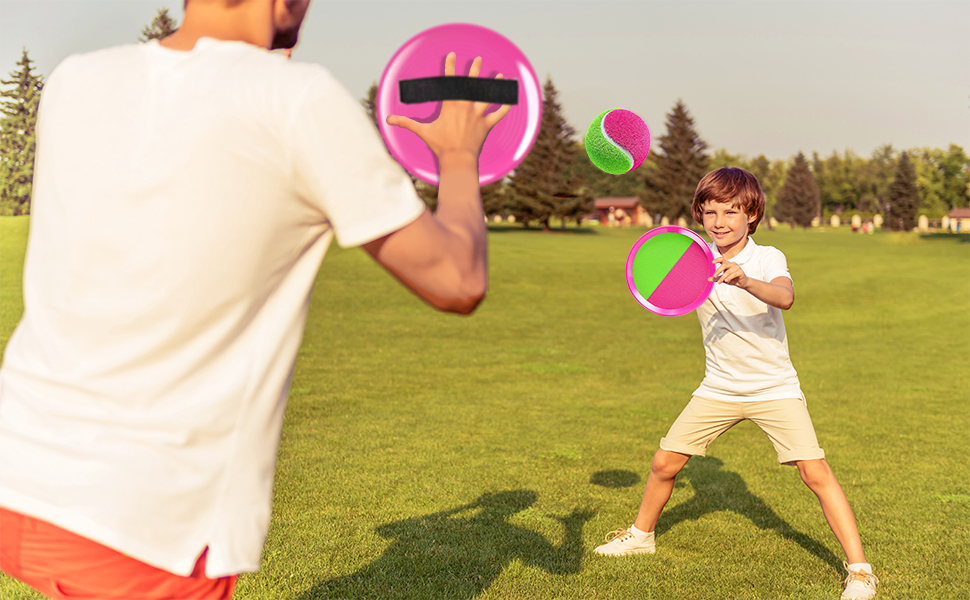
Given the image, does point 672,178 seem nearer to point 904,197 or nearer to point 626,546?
point 904,197

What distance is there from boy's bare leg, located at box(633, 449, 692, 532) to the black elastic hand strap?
3941 millimetres

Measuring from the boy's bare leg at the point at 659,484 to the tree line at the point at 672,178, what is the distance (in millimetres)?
8380

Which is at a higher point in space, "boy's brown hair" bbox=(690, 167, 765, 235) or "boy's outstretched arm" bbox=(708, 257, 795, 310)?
"boy's brown hair" bbox=(690, 167, 765, 235)

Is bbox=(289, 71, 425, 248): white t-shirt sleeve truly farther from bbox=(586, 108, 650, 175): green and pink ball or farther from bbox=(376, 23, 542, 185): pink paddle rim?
bbox=(586, 108, 650, 175): green and pink ball

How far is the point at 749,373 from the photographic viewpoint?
515cm

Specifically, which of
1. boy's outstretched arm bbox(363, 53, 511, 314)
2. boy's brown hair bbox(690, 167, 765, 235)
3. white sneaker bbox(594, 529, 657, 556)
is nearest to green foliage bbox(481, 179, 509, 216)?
white sneaker bbox(594, 529, 657, 556)

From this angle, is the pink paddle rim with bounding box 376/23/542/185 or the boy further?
the boy

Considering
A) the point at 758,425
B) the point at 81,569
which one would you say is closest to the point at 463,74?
the point at 81,569

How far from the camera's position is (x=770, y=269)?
489 cm

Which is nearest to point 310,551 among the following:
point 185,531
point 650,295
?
point 650,295

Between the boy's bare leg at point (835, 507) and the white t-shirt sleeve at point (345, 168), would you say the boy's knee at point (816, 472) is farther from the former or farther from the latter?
the white t-shirt sleeve at point (345, 168)

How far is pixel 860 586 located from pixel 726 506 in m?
1.91

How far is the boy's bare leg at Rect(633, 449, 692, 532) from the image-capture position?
5398 mm

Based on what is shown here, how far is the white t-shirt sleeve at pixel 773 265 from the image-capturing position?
485 cm
